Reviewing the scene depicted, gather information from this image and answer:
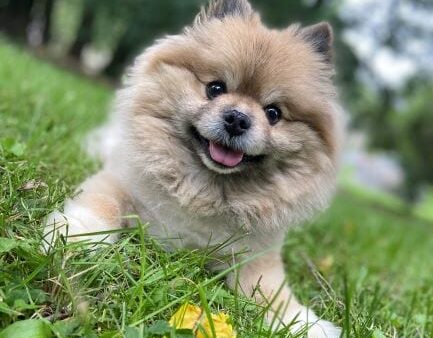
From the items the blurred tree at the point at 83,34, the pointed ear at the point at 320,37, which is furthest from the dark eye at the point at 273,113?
the blurred tree at the point at 83,34

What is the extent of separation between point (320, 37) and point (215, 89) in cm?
81

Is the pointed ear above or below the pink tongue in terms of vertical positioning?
above

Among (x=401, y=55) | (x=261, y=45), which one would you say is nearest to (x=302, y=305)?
(x=261, y=45)

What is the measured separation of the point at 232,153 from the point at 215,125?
18 cm

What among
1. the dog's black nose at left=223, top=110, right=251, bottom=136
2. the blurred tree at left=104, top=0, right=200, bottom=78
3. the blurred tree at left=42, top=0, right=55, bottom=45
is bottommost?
the dog's black nose at left=223, top=110, right=251, bottom=136

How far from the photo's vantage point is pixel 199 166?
2850 millimetres

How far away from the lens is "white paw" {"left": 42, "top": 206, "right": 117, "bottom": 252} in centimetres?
208

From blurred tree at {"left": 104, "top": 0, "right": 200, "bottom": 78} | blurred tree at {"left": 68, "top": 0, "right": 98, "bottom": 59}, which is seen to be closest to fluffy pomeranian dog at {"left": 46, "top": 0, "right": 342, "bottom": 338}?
blurred tree at {"left": 104, "top": 0, "right": 200, "bottom": 78}

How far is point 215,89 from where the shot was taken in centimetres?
287

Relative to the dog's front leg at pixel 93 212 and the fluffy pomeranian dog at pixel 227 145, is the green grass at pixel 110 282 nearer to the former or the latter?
the dog's front leg at pixel 93 212

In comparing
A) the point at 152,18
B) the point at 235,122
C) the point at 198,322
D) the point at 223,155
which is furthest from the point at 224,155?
the point at 152,18

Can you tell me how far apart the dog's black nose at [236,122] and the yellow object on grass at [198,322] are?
A: 1059 millimetres

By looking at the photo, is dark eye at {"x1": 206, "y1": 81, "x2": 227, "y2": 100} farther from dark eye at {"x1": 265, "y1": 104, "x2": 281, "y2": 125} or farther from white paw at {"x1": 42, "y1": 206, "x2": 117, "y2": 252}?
white paw at {"x1": 42, "y1": 206, "x2": 117, "y2": 252}

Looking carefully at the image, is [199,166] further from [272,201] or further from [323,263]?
[323,263]
